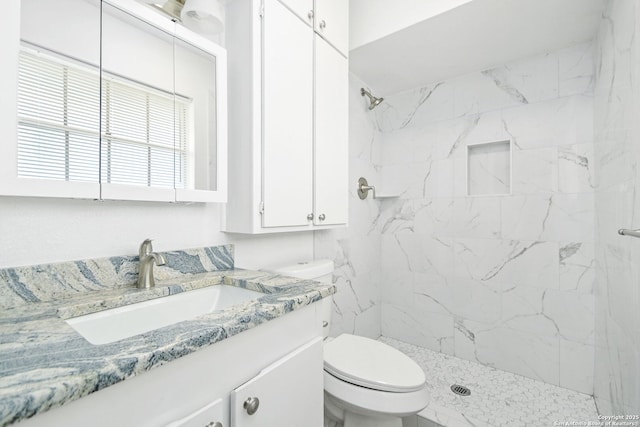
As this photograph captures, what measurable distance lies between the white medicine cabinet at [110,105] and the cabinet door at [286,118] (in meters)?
0.19

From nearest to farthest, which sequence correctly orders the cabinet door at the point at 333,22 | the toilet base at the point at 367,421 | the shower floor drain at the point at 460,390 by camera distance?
the toilet base at the point at 367,421, the cabinet door at the point at 333,22, the shower floor drain at the point at 460,390

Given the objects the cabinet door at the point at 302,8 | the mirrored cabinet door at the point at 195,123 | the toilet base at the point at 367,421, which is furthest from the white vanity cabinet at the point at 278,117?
the toilet base at the point at 367,421

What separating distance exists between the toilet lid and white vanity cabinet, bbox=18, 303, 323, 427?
28 centimetres

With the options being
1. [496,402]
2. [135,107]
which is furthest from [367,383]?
[135,107]

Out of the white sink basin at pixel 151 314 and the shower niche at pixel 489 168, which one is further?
the shower niche at pixel 489 168

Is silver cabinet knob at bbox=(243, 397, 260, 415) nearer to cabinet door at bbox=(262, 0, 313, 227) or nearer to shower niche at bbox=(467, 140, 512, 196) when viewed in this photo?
cabinet door at bbox=(262, 0, 313, 227)

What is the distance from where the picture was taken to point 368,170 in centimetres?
233

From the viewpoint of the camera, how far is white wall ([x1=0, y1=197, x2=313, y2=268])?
0.79 metres

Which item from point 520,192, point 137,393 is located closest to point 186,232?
point 137,393

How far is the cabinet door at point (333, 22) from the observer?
4.86 ft

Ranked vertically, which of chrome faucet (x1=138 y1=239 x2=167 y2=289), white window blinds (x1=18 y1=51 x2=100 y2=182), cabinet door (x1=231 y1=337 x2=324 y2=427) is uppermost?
white window blinds (x1=18 y1=51 x2=100 y2=182)

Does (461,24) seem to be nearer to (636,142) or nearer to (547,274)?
(636,142)

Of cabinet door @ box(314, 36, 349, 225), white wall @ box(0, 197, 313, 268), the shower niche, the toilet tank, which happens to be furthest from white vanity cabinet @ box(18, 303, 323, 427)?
the shower niche

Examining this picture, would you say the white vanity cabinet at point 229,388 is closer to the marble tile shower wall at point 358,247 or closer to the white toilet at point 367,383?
the white toilet at point 367,383
